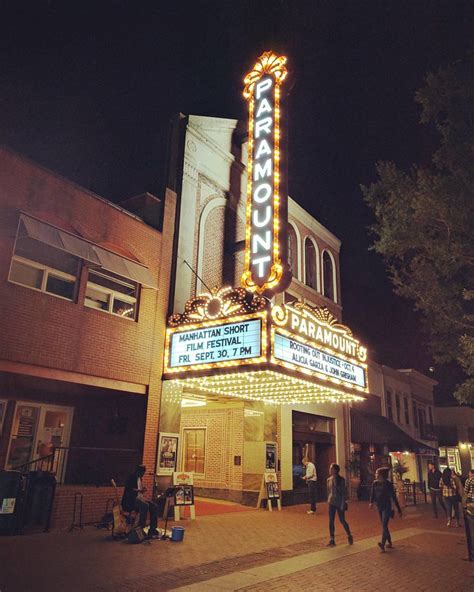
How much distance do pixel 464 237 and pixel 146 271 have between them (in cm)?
928

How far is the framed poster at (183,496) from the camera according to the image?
40.2 feet

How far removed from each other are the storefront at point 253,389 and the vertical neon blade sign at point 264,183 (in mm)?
1039

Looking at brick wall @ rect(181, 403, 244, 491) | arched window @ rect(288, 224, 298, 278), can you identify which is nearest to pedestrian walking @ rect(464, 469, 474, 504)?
brick wall @ rect(181, 403, 244, 491)

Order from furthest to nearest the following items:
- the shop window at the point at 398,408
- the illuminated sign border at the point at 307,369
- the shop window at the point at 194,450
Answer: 1. the shop window at the point at 398,408
2. the shop window at the point at 194,450
3. the illuminated sign border at the point at 307,369

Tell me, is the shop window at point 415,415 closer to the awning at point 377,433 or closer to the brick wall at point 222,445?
the awning at point 377,433

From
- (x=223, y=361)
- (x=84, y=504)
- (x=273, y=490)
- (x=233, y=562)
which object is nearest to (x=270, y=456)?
(x=273, y=490)

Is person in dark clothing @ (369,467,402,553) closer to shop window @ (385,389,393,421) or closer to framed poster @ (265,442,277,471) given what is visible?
framed poster @ (265,442,277,471)

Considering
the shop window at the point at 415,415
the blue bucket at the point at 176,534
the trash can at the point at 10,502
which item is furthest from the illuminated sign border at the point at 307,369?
the shop window at the point at 415,415

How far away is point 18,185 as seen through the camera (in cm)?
1091

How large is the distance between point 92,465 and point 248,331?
6.06 metres

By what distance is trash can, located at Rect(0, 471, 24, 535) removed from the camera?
30.8 feet

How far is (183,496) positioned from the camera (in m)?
12.4

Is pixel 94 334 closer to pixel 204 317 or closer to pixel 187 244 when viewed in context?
pixel 204 317

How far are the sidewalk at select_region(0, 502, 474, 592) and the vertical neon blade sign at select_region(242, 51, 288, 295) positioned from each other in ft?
20.6
